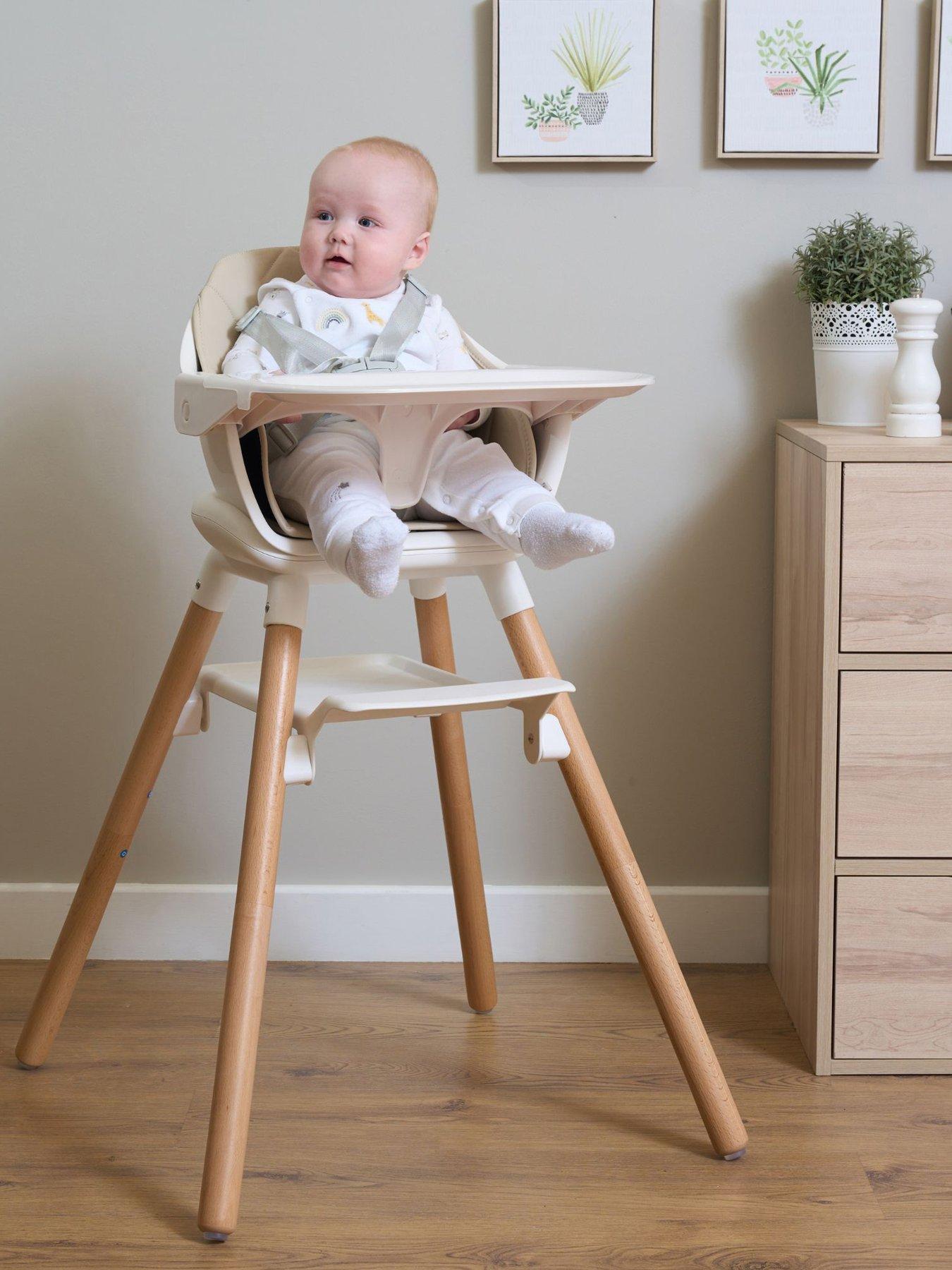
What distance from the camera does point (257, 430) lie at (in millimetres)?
1283

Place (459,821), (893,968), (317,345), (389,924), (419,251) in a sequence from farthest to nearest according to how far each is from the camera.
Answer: (389,924) < (459,821) < (893,968) < (419,251) < (317,345)

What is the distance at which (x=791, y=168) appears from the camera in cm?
172

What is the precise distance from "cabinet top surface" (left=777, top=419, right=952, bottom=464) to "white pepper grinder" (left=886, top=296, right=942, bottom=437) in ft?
0.05

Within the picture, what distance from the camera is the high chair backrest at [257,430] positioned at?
127 centimetres

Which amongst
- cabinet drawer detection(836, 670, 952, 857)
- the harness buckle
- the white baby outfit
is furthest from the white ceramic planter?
the harness buckle

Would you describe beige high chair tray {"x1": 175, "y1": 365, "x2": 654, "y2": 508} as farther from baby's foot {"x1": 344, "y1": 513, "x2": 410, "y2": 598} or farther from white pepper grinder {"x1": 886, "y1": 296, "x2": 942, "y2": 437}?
white pepper grinder {"x1": 886, "y1": 296, "x2": 942, "y2": 437}

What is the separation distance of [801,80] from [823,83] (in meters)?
0.03

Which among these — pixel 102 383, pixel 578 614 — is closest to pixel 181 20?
pixel 102 383

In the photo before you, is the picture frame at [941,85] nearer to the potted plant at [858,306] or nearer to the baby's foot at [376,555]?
the potted plant at [858,306]

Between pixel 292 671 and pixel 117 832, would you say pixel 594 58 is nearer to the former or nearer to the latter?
pixel 292 671

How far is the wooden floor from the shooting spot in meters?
1.22

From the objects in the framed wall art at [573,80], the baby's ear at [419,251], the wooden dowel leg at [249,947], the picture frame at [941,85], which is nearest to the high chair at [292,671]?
the wooden dowel leg at [249,947]

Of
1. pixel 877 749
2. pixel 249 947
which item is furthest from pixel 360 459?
pixel 877 749

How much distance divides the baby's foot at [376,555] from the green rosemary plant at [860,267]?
0.76m
